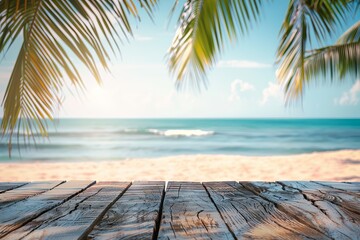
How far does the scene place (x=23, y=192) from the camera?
5.18 feet

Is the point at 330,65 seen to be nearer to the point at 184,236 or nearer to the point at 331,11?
the point at 331,11

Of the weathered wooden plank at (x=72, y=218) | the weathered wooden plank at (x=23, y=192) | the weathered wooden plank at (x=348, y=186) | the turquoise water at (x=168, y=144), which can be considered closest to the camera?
the weathered wooden plank at (x=72, y=218)

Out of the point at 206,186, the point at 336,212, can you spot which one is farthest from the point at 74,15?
the point at 336,212

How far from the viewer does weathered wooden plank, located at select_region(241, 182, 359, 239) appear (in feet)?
3.25

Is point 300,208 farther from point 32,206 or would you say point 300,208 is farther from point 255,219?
point 32,206

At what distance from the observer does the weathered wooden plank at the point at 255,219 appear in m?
0.95

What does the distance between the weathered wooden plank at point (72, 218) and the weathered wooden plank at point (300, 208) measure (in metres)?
0.64

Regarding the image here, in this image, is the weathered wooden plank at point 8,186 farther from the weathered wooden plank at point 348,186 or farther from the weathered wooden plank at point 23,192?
the weathered wooden plank at point 348,186


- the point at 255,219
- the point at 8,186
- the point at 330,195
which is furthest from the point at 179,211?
the point at 8,186

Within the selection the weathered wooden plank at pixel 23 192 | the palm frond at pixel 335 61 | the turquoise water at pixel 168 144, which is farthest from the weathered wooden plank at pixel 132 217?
the palm frond at pixel 335 61

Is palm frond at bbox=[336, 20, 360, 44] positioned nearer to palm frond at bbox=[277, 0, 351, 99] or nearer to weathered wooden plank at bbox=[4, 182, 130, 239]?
palm frond at bbox=[277, 0, 351, 99]

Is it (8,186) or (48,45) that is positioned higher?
(48,45)

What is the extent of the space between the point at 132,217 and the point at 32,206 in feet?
1.39

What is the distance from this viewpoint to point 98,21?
51.4 inches
